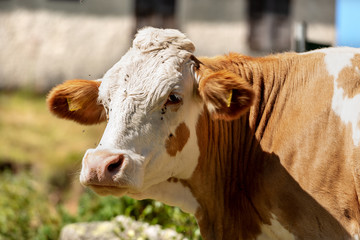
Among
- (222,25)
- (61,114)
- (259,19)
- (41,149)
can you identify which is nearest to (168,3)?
(222,25)

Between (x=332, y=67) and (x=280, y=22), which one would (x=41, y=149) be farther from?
(x=332, y=67)

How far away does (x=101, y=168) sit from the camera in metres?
3.26

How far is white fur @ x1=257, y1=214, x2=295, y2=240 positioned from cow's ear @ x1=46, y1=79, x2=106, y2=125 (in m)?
1.55

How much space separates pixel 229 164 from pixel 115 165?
1.04 meters

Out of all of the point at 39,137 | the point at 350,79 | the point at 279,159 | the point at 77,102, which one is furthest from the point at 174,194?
the point at 39,137

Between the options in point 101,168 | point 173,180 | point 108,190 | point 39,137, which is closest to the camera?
point 101,168

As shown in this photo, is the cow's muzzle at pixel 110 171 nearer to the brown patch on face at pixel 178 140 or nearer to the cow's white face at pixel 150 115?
the cow's white face at pixel 150 115

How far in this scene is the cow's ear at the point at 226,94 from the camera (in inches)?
140

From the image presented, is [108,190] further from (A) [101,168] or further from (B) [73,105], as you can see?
(B) [73,105]

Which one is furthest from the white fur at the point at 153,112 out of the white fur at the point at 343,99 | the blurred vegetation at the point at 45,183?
the white fur at the point at 343,99

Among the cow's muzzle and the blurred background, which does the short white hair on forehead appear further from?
the blurred background

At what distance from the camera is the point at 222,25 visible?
15.1m

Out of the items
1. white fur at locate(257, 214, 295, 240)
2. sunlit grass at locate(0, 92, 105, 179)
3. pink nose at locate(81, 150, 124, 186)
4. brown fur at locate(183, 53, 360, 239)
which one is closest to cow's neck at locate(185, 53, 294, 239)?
brown fur at locate(183, 53, 360, 239)

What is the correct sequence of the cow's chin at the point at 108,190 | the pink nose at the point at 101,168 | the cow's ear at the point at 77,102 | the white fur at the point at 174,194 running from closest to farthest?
1. the pink nose at the point at 101,168
2. the cow's chin at the point at 108,190
3. the white fur at the point at 174,194
4. the cow's ear at the point at 77,102
